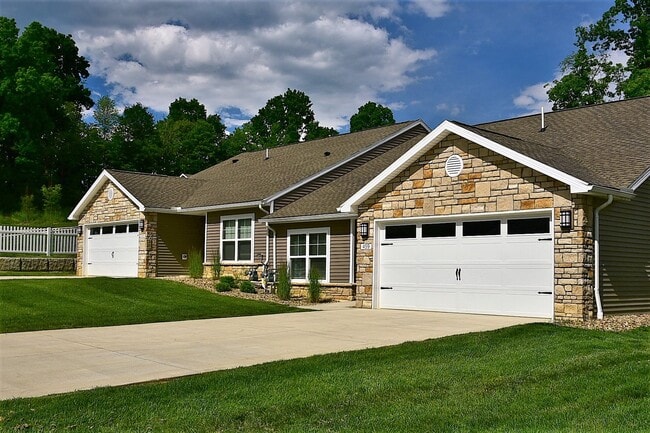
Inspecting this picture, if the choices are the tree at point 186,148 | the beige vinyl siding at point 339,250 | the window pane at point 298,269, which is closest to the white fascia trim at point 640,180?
the beige vinyl siding at point 339,250

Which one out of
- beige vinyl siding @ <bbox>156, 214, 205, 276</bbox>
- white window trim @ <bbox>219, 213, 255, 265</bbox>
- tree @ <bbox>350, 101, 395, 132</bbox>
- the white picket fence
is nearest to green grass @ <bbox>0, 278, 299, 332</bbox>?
white window trim @ <bbox>219, 213, 255, 265</bbox>

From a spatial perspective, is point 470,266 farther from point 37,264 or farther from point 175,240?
point 37,264

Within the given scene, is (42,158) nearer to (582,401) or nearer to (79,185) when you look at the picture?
(79,185)

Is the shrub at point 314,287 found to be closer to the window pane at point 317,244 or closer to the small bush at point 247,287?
the window pane at point 317,244

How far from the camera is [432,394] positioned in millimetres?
6438

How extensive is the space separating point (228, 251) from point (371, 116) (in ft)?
140

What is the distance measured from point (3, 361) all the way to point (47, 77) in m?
31.5

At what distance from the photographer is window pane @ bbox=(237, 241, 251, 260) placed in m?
21.9

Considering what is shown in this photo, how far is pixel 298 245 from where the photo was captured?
794 inches

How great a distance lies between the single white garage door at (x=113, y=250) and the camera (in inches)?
970

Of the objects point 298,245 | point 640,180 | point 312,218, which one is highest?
point 640,180

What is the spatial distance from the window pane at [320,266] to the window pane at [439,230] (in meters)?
4.73

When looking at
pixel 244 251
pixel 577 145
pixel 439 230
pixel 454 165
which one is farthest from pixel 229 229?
pixel 577 145

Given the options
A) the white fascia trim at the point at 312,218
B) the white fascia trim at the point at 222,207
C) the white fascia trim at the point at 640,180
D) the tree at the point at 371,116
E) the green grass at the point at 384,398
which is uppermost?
the tree at the point at 371,116
